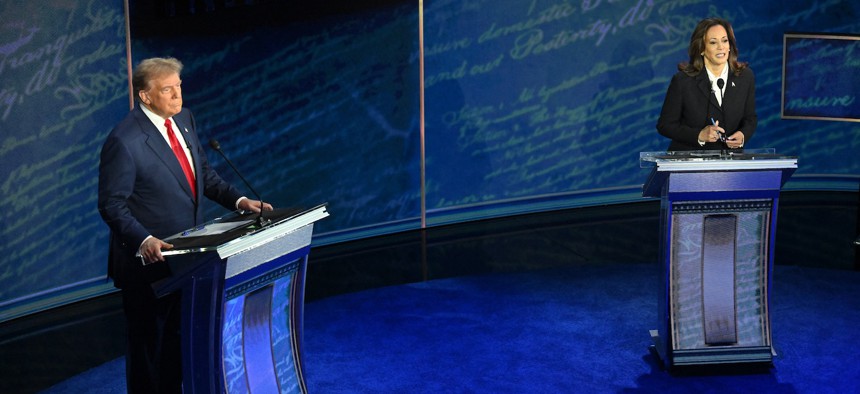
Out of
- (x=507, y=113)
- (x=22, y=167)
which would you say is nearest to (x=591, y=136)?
(x=507, y=113)

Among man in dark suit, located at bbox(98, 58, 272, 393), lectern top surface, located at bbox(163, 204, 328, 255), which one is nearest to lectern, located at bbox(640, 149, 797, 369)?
lectern top surface, located at bbox(163, 204, 328, 255)

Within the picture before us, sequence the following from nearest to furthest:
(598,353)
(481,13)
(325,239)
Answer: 1. (598,353)
2. (325,239)
3. (481,13)

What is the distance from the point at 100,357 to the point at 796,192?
6.00 metres

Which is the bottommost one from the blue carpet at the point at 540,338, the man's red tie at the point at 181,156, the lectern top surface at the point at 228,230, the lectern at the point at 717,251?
the blue carpet at the point at 540,338

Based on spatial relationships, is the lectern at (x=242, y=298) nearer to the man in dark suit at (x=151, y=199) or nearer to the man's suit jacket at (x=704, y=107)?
the man in dark suit at (x=151, y=199)

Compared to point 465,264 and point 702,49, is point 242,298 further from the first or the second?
point 465,264

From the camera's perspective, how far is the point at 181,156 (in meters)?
3.23

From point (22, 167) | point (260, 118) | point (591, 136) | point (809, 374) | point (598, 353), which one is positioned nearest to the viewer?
point (809, 374)

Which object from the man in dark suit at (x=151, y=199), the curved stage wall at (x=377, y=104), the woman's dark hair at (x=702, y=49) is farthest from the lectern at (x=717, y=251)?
the curved stage wall at (x=377, y=104)

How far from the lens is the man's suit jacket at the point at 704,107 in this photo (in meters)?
4.18

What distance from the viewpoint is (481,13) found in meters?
7.34

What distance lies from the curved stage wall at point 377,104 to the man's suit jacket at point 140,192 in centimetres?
223

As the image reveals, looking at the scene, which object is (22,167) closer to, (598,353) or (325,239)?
(325,239)

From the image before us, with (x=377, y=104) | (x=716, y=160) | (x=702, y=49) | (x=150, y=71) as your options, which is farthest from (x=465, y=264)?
(x=150, y=71)
